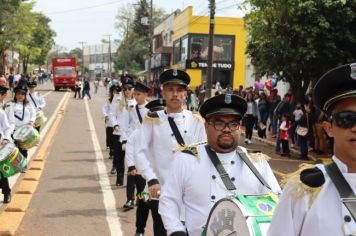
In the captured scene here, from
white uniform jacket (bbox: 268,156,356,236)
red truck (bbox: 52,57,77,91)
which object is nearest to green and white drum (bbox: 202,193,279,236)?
white uniform jacket (bbox: 268,156,356,236)

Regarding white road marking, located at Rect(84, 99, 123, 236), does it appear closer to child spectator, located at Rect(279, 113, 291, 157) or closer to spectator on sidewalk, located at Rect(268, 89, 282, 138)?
child spectator, located at Rect(279, 113, 291, 157)

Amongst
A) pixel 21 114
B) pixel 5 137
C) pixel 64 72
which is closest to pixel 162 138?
pixel 5 137

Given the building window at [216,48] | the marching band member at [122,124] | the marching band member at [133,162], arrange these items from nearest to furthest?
the marching band member at [133,162] → the marching band member at [122,124] → the building window at [216,48]

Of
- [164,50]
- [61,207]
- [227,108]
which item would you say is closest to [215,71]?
[164,50]

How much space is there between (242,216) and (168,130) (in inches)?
102

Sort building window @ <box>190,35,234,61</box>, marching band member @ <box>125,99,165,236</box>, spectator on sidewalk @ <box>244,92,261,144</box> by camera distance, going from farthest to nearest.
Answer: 1. building window @ <box>190,35,234,61</box>
2. spectator on sidewalk @ <box>244,92,261,144</box>
3. marching band member @ <box>125,99,165,236</box>

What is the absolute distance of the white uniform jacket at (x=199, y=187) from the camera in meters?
3.98

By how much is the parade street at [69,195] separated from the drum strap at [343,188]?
5.40 m

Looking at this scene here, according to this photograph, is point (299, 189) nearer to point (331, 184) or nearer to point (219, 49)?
point (331, 184)

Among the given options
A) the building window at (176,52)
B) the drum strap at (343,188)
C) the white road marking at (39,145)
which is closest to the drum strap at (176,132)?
the drum strap at (343,188)

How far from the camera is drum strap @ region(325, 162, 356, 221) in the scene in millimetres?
2373

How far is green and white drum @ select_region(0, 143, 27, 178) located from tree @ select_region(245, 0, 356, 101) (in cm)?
1107

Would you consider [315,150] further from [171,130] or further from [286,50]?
[171,130]

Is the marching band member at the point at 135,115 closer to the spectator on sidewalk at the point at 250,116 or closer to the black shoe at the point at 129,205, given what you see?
the black shoe at the point at 129,205
